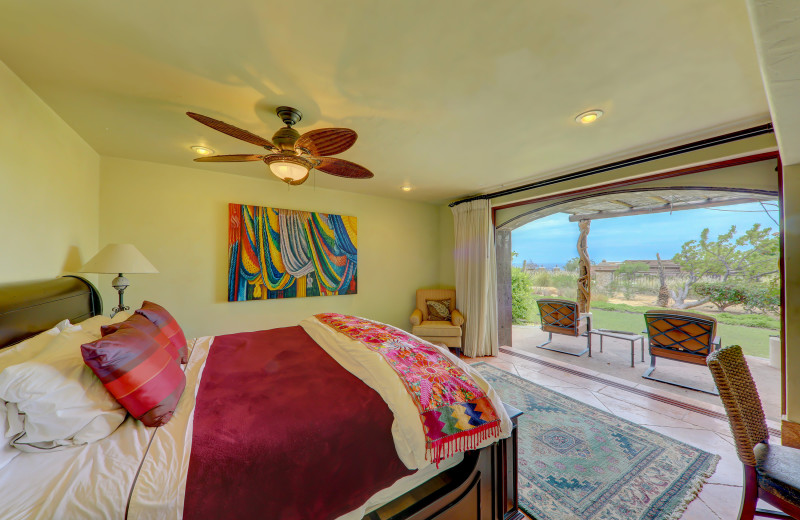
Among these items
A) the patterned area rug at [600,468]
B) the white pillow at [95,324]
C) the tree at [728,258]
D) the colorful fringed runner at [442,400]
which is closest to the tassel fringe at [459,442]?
the colorful fringed runner at [442,400]

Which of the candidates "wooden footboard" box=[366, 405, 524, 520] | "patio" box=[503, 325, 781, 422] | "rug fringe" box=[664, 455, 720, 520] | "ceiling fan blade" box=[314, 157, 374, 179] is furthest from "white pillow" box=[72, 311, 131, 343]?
"patio" box=[503, 325, 781, 422]

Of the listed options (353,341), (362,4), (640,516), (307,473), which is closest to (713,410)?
(640,516)

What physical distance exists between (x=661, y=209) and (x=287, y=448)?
5.71m

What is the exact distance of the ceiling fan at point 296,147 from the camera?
5.10 feet

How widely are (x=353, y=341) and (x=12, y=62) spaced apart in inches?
96.1

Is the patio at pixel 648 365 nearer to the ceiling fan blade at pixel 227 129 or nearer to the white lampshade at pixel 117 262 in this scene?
the ceiling fan blade at pixel 227 129

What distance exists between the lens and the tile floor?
1.60 meters

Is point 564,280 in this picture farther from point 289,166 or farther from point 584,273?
point 289,166

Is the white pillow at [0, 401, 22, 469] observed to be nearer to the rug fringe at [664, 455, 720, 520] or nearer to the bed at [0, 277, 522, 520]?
the bed at [0, 277, 522, 520]

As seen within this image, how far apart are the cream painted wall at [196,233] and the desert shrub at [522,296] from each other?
382 cm

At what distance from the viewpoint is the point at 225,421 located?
1.12m

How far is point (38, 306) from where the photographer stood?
159 cm

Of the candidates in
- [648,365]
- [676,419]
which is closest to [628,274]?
[648,365]

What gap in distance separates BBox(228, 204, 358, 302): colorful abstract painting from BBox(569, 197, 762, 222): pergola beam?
4229 mm
